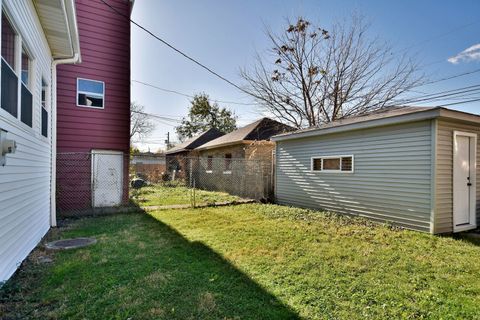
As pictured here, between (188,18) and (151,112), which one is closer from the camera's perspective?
(188,18)

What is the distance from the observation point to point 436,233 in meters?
5.66

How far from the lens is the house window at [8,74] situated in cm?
299

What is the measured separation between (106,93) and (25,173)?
213 inches

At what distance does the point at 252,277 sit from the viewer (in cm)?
338

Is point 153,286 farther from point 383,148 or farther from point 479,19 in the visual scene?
point 479,19

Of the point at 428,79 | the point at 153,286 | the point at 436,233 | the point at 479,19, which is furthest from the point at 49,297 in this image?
the point at 428,79

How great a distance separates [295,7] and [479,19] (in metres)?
7.28

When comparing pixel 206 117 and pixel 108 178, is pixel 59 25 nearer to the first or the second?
pixel 108 178

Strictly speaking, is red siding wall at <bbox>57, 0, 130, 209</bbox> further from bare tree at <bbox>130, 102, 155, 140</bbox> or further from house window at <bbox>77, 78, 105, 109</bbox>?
bare tree at <bbox>130, 102, 155, 140</bbox>

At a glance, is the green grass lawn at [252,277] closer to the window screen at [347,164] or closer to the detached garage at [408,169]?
the detached garage at [408,169]

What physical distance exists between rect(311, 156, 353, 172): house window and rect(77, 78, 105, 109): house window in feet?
22.3

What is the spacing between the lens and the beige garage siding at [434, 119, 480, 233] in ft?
18.6

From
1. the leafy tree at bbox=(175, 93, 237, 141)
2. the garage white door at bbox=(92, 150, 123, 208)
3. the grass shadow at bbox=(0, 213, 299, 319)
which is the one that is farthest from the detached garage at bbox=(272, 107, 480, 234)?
the leafy tree at bbox=(175, 93, 237, 141)

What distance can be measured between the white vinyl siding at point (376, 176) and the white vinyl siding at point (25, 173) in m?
6.88
